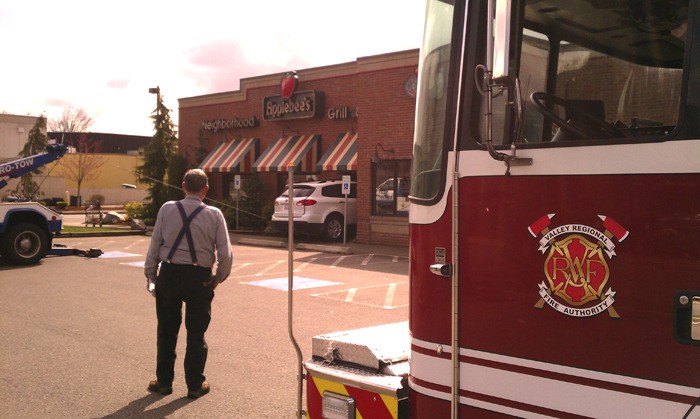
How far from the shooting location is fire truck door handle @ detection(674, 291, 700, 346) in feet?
6.48

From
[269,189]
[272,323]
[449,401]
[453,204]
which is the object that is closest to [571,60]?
[453,204]

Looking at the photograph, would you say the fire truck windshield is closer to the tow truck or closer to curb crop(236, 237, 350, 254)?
the tow truck

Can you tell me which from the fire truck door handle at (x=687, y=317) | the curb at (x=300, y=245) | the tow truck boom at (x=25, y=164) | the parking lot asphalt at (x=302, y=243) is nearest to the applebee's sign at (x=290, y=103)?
the parking lot asphalt at (x=302, y=243)

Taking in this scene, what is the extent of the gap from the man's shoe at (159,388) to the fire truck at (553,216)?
3313 mm

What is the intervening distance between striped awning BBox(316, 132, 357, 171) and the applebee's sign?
67.3 inches

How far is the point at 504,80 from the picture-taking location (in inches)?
85.6

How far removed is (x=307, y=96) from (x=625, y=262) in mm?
22937

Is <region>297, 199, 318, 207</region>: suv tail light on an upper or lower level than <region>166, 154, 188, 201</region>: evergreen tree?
lower

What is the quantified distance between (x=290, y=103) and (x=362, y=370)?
22868mm

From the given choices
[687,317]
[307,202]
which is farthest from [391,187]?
[687,317]

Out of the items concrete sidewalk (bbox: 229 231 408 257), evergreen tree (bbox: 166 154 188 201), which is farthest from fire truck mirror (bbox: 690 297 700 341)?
evergreen tree (bbox: 166 154 188 201)

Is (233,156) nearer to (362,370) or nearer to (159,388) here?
(159,388)

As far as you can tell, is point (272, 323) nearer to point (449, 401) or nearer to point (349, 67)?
point (449, 401)

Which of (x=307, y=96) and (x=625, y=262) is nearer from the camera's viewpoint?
(x=625, y=262)
